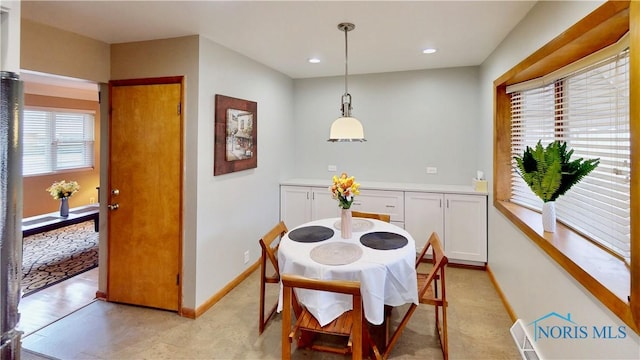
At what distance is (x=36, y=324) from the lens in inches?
103

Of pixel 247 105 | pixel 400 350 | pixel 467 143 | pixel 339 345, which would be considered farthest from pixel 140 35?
pixel 467 143

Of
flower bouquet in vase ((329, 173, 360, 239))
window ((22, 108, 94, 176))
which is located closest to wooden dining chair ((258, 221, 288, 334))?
flower bouquet in vase ((329, 173, 360, 239))

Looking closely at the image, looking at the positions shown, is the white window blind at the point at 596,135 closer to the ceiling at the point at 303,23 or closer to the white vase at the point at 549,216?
the white vase at the point at 549,216

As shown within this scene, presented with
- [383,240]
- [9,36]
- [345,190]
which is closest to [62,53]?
[9,36]

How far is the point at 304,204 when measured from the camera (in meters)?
4.34

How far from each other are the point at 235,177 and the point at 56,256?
9.44ft

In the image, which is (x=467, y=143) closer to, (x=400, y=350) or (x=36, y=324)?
(x=400, y=350)

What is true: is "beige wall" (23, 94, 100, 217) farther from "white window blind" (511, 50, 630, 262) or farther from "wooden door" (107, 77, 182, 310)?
"white window blind" (511, 50, 630, 262)

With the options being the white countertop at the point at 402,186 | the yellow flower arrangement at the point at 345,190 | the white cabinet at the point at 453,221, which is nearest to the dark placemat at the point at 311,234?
the yellow flower arrangement at the point at 345,190

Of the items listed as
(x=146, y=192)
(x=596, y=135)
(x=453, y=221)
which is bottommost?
(x=453, y=221)

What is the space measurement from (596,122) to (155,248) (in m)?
3.46

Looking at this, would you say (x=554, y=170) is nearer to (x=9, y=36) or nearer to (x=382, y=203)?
(x=382, y=203)

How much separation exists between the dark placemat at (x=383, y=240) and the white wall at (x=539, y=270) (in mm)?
907

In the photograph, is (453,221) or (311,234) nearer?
(311,234)
